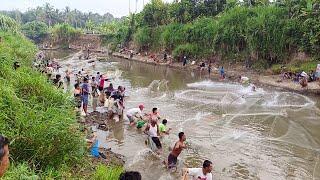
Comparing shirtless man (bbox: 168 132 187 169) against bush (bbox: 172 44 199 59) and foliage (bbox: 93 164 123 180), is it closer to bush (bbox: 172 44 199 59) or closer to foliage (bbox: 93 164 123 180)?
foliage (bbox: 93 164 123 180)

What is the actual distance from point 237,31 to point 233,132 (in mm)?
22769

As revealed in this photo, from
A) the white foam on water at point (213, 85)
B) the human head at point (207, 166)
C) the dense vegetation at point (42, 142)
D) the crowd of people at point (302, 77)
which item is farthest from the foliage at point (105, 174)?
the crowd of people at point (302, 77)

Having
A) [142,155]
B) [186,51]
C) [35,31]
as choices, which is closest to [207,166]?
[142,155]

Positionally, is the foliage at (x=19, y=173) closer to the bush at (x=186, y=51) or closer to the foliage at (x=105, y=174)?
the foliage at (x=105, y=174)

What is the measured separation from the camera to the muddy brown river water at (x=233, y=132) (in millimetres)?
12125

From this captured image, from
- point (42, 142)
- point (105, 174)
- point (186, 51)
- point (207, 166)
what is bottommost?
point (105, 174)

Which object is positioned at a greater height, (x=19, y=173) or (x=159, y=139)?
(x=19, y=173)

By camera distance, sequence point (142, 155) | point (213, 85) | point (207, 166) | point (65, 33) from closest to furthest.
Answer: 1. point (207, 166)
2. point (142, 155)
3. point (213, 85)
4. point (65, 33)

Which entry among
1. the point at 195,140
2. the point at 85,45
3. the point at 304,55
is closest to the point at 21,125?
the point at 195,140

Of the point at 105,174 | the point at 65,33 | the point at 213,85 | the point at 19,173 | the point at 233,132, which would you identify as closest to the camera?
the point at 19,173

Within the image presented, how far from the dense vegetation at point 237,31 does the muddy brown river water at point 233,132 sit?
22.4 feet

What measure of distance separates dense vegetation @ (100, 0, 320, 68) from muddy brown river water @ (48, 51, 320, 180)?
22.4ft

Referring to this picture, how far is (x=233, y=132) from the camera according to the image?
16.0 m

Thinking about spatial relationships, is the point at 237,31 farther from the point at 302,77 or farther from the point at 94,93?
the point at 94,93
